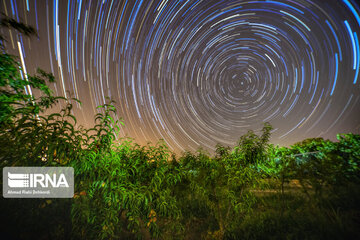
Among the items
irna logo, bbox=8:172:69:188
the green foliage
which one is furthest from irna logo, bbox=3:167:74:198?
the green foliage

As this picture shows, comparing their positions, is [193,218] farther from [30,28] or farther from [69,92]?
[30,28]

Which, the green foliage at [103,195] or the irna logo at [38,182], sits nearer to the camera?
the irna logo at [38,182]

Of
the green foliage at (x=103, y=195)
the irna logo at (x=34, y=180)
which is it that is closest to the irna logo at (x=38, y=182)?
the irna logo at (x=34, y=180)

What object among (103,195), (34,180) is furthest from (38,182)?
(103,195)

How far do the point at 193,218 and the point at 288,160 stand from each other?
4.65 meters

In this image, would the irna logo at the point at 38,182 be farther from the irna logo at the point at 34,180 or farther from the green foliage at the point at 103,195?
the green foliage at the point at 103,195

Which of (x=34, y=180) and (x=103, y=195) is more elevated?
(x=34, y=180)

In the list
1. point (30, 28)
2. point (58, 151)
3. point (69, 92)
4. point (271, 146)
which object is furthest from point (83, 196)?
point (271, 146)

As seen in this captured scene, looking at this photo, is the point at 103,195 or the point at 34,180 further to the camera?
the point at 103,195

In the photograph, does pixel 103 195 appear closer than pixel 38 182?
No

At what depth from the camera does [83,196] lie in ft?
5.77

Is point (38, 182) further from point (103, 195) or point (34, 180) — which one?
point (103, 195)

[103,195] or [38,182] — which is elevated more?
[38,182]

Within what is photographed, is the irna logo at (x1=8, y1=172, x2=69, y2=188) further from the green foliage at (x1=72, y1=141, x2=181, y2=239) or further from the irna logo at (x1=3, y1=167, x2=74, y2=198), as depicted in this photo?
the green foliage at (x1=72, y1=141, x2=181, y2=239)
